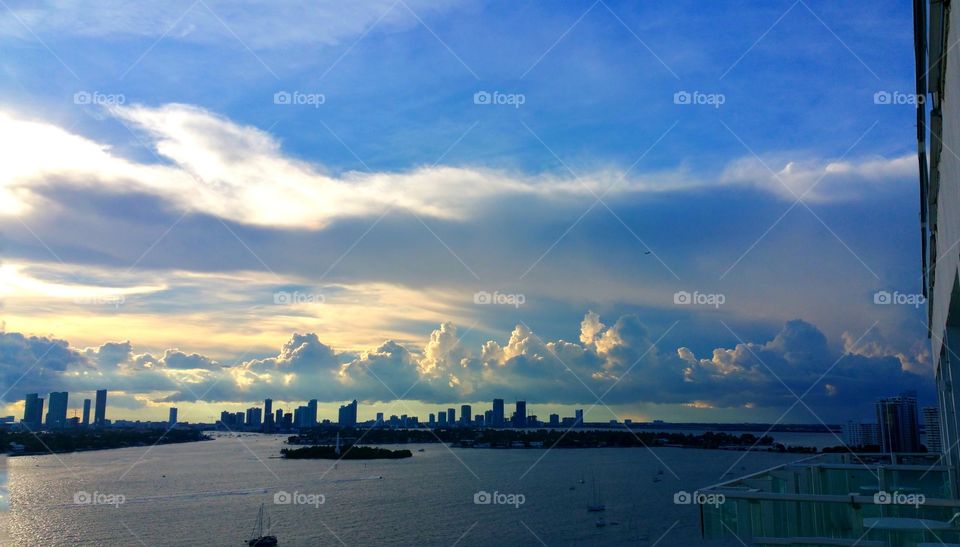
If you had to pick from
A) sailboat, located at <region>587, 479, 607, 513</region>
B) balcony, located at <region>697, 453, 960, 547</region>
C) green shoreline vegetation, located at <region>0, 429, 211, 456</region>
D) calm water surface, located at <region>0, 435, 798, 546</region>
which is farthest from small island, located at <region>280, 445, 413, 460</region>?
balcony, located at <region>697, 453, 960, 547</region>

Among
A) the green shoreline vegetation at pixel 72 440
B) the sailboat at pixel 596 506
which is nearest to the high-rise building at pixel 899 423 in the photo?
the sailboat at pixel 596 506

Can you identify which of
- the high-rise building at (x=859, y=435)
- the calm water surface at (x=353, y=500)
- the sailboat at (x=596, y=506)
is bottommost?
the calm water surface at (x=353, y=500)

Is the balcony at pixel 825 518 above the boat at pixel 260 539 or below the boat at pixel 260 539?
above

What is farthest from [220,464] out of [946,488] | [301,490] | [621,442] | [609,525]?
[946,488]

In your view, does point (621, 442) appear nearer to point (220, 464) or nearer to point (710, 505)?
point (220, 464)

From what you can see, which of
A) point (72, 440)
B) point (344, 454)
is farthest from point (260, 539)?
point (72, 440)

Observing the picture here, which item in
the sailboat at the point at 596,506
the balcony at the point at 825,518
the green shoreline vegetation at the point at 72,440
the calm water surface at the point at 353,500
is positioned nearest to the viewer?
the balcony at the point at 825,518

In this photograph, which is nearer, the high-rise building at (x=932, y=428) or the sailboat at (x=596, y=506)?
the high-rise building at (x=932, y=428)

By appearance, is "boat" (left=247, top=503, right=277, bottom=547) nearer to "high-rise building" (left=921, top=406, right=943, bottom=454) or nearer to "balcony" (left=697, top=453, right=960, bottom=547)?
"high-rise building" (left=921, top=406, right=943, bottom=454)

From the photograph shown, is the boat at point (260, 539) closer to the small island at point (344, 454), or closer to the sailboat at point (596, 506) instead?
the sailboat at point (596, 506)
